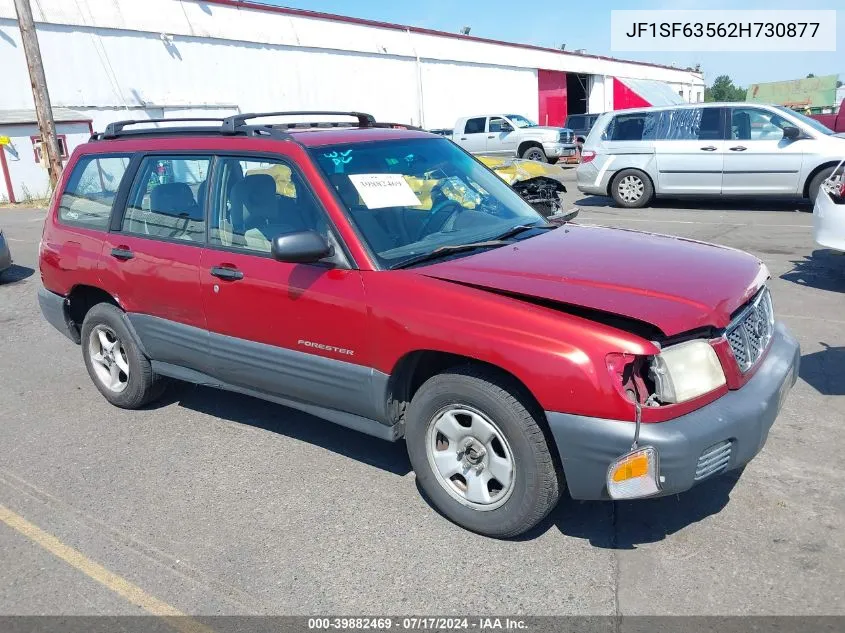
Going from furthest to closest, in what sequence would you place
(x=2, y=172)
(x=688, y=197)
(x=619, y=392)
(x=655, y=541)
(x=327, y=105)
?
(x=327, y=105) → (x=2, y=172) → (x=688, y=197) → (x=655, y=541) → (x=619, y=392)

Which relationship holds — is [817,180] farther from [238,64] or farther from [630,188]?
[238,64]

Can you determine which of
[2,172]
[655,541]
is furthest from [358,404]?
[2,172]

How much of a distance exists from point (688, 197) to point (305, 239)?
36.5 ft

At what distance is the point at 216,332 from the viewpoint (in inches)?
165

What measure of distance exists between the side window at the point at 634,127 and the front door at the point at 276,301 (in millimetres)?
10597

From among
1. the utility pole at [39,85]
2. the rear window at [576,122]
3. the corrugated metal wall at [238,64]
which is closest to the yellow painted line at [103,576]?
the utility pole at [39,85]

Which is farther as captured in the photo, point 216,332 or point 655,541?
point 216,332

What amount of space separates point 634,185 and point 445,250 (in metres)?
10.8

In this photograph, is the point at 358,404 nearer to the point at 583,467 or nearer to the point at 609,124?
the point at 583,467

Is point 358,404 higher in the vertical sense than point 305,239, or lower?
lower

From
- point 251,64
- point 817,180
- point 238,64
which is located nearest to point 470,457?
point 817,180

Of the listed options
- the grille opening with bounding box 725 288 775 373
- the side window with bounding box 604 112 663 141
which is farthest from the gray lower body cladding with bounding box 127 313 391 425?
the side window with bounding box 604 112 663 141

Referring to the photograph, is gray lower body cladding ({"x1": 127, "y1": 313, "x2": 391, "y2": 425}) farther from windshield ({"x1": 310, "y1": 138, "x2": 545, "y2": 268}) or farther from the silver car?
A: the silver car

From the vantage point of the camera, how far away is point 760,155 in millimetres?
12023
